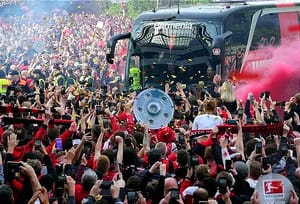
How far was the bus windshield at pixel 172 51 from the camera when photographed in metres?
20.3

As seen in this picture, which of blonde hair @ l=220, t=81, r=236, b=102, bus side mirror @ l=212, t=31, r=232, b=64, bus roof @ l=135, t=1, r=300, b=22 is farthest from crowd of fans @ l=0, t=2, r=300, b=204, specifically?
bus roof @ l=135, t=1, r=300, b=22

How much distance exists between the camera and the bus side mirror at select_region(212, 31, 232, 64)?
19.5 meters

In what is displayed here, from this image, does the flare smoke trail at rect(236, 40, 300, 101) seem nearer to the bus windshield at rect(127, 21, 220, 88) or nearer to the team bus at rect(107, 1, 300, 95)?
the team bus at rect(107, 1, 300, 95)

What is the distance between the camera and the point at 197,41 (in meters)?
20.4

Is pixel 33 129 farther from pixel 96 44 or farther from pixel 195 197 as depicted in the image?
pixel 96 44

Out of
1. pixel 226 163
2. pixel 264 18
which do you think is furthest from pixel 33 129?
pixel 264 18

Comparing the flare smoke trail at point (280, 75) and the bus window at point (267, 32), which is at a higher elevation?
the bus window at point (267, 32)

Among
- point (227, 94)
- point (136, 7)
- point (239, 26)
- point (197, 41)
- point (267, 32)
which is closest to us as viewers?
point (227, 94)

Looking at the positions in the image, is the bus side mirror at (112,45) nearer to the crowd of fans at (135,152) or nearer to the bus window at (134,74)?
the bus window at (134,74)

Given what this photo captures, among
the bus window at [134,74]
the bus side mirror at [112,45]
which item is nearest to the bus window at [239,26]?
the bus window at [134,74]

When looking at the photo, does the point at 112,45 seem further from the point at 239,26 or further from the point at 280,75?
Result: the point at 280,75

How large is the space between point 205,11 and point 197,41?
1.00m

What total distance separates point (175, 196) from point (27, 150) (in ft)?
10.0

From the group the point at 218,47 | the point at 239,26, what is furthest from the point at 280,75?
the point at 218,47
